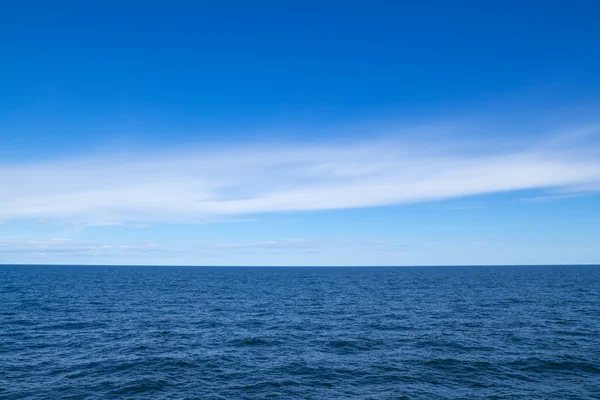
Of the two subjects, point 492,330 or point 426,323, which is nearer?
point 492,330

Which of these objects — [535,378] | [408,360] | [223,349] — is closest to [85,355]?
[223,349]

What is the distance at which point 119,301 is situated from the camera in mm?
83000

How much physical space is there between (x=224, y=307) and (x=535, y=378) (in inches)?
2143

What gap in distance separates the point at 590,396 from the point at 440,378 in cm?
1073

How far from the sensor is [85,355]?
39406mm

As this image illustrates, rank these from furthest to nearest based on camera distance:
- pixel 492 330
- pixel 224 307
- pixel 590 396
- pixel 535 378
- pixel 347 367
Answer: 1. pixel 224 307
2. pixel 492 330
3. pixel 347 367
4. pixel 535 378
5. pixel 590 396

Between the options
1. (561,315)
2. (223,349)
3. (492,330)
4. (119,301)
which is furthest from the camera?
(119,301)

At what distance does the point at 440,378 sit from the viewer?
109 ft

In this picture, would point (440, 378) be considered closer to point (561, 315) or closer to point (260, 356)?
point (260, 356)

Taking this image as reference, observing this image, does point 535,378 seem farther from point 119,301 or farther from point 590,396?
point 119,301

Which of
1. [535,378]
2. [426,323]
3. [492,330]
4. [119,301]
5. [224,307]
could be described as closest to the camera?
[535,378]

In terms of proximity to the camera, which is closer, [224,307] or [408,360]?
[408,360]

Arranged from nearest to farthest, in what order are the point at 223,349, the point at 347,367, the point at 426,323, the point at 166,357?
the point at 347,367, the point at 166,357, the point at 223,349, the point at 426,323

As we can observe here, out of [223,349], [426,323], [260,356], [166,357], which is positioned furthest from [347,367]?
[426,323]
